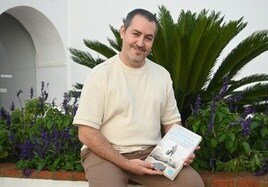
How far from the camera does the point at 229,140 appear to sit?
10.0ft

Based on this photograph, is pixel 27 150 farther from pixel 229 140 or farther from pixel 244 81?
pixel 244 81

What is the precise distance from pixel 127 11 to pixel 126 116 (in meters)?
6.16

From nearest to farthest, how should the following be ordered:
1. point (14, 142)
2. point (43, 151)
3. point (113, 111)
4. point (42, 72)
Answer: point (113, 111) → point (43, 151) → point (14, 142) → point (42, 72)

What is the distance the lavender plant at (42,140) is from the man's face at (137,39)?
1.10 meters

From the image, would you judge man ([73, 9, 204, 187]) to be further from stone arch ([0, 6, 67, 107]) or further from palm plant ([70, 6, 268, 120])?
stone arch ([0, 6, 67, 107])

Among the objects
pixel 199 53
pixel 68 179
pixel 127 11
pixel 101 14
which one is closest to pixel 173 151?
pixel 68 179

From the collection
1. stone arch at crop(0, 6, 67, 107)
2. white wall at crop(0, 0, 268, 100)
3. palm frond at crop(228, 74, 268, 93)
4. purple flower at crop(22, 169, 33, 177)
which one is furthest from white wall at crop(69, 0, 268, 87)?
purple flower at crop(22, 169, 33, 177)

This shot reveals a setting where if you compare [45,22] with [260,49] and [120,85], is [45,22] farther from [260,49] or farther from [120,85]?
[120,85]

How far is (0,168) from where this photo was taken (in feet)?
11.4

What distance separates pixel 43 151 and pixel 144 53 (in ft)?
4.34

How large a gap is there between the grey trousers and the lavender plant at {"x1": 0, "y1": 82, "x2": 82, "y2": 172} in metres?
0.86

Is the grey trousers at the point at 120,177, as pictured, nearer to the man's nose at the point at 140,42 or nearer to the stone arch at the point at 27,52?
the man's nose at the point at 140,42

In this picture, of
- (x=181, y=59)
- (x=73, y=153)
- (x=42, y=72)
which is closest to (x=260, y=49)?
(x=181, y=59)

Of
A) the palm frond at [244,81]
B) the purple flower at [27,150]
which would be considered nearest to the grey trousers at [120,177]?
the purple flower at [27,150]
